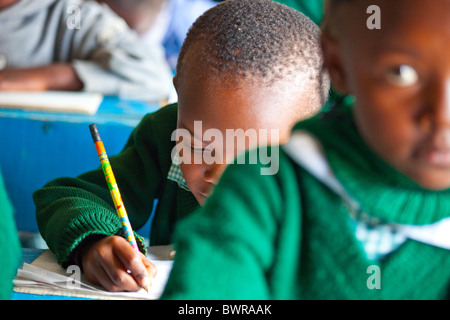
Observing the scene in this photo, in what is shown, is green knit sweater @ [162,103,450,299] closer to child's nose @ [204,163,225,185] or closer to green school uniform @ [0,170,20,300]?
green school uniform @ [0,170,20,300]

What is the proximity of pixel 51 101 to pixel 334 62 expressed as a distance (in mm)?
1307

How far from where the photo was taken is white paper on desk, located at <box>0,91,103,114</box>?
1.49m

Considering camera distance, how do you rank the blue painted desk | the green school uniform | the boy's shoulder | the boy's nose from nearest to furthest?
1. the boy's nose
2. the green school uniform
3. the boy's shoulder
4. the blue painted desk

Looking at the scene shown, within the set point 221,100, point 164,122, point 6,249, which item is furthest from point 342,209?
point 164,122

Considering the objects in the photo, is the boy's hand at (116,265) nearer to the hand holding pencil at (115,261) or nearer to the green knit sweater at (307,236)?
the hand holding pencil at (115,261)

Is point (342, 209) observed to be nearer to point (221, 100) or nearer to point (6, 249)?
point (6, 249)

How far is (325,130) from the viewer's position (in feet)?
1.08

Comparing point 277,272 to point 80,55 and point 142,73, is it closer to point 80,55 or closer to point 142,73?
point 142,73

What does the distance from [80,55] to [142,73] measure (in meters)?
0.26

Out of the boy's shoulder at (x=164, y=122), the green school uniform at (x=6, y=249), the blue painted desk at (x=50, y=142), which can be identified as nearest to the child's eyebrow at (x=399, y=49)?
the green school uniform at (x=6, y=249)

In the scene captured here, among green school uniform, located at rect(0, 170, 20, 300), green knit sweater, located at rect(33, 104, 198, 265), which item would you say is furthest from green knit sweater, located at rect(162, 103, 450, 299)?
green knit sweater, located at rect(33, 104, 198, 265)

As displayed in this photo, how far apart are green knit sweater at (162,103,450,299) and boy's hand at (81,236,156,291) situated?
1.27ft

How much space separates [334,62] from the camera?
33cm
